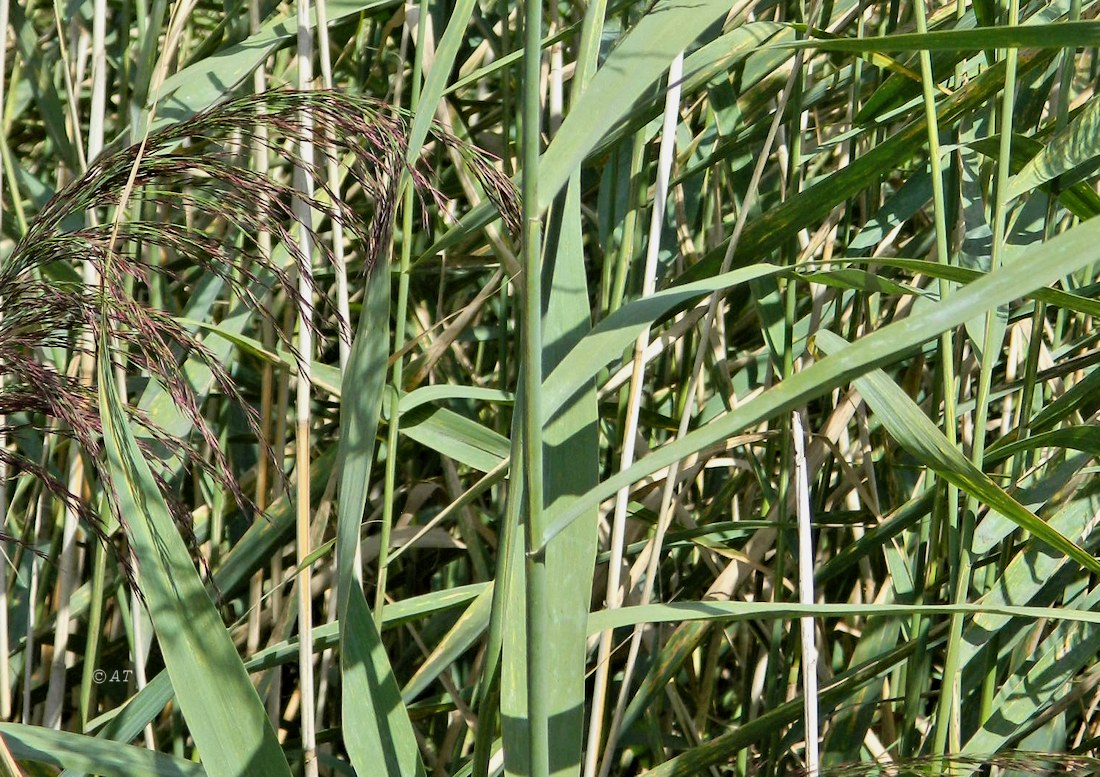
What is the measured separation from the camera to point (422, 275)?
1.26 meters

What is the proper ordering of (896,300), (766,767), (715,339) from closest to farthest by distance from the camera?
(766,767) → (715,339) → (896,300)

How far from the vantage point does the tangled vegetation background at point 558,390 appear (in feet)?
1.66

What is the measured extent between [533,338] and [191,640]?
0.77 ft

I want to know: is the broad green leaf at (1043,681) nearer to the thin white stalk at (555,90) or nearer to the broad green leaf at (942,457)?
the broad green leaf at (942,457)

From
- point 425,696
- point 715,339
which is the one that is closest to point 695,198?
point 715,339

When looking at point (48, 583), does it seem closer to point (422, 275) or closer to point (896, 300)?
→ point (422, 275)

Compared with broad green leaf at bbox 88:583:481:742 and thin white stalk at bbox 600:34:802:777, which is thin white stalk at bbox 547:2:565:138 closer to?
thin white stalk at bbox 600:34:802:777

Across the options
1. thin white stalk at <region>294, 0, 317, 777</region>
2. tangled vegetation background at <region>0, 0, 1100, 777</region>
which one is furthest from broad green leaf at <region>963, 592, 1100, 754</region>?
thin white stalk at <region>294, 0, 317, 777</region>

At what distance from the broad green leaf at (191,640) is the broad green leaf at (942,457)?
348 mm

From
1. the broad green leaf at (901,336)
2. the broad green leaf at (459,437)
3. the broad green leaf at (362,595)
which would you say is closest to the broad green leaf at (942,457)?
the broad green leaf at (901,336)

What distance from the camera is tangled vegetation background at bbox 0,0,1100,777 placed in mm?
507

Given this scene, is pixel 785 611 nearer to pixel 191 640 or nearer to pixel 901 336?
pixel 901 336

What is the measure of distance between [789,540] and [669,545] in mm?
131

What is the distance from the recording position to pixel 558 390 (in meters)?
0.48
